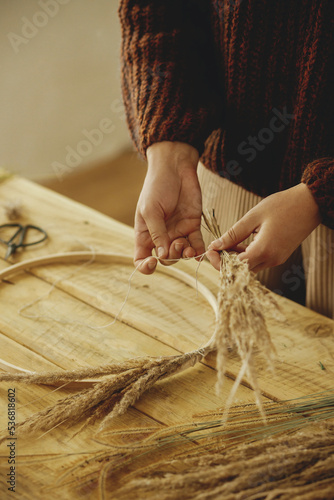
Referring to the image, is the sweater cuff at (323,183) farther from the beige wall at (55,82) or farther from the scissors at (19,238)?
the beige wall at (55,82)

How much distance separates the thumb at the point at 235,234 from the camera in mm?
989

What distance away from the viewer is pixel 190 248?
1.14 meters

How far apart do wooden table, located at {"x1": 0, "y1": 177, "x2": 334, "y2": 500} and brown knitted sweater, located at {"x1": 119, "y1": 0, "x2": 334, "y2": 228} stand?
0.99 ft

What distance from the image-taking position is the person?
101 cm

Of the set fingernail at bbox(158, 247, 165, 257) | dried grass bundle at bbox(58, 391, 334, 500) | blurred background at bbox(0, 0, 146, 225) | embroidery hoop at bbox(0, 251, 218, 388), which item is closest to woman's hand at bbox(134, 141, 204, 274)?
fingernail at bbox(158, 247, 165, 257)

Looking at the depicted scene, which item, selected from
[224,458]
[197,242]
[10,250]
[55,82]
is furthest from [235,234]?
[55,82]

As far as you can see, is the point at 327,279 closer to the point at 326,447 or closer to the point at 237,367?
the point at 237,367

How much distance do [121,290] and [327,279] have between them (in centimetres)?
55

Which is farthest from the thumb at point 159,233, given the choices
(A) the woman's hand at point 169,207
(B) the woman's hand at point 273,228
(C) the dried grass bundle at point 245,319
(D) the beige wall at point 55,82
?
(D) the beige wall at point 55,82

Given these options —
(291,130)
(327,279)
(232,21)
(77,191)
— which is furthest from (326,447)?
(77,191)

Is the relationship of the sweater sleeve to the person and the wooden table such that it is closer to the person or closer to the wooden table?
the person

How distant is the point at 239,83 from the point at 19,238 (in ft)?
2.61

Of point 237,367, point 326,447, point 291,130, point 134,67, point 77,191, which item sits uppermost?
point 134,67

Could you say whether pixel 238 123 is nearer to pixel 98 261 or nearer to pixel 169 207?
→ pixel 169 207
